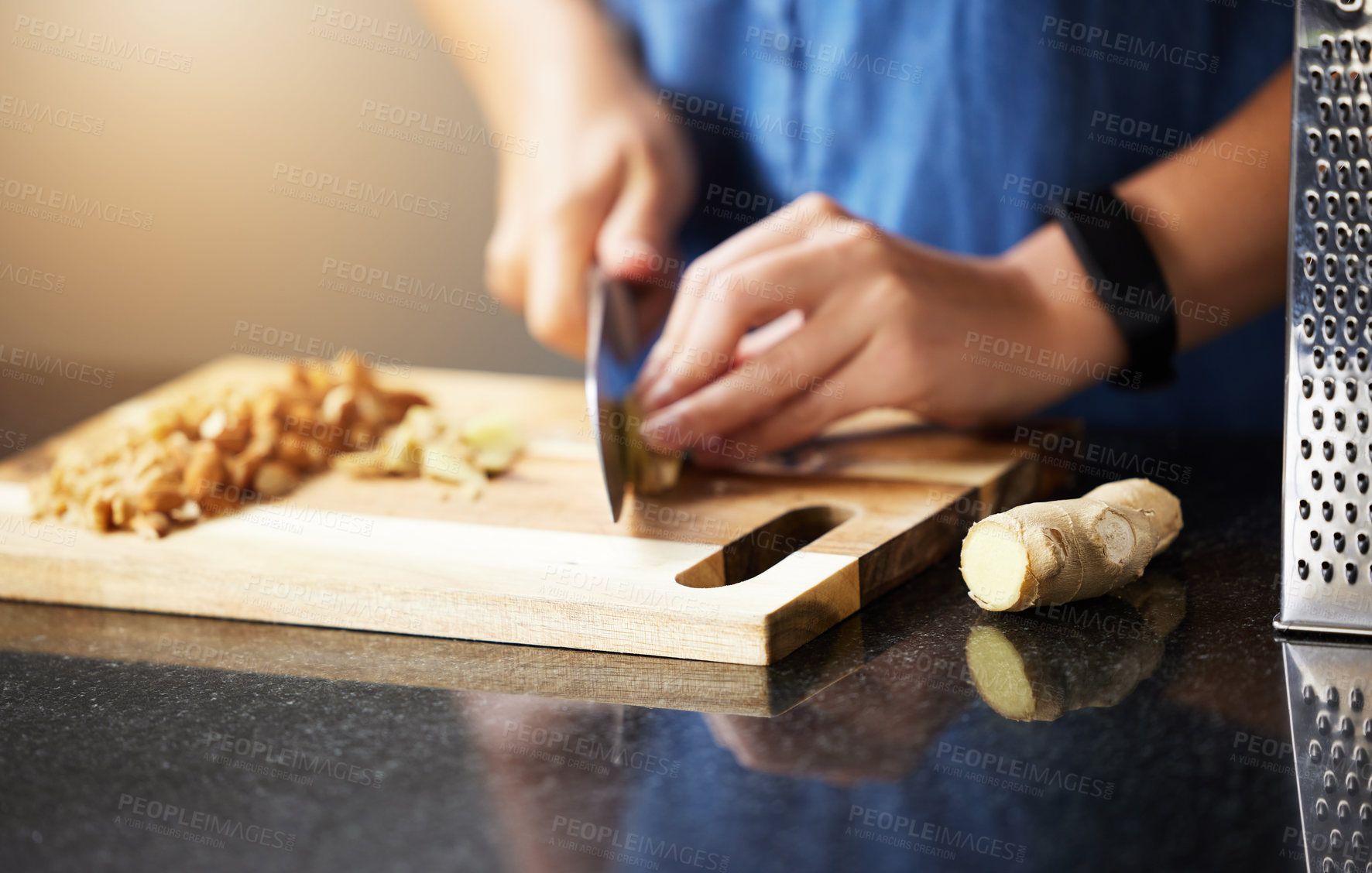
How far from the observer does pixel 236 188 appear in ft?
6.92

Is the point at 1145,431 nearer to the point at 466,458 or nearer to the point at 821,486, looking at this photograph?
the point at 821,486

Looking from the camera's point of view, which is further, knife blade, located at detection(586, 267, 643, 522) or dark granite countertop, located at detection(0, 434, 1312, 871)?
knife blade, located at detection(586, 267, 643, 522)

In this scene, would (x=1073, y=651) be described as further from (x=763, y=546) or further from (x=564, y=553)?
(x=564, y=553)

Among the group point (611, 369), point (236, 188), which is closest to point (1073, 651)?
point (611, 369)

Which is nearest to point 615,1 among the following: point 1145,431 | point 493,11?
point 493,11

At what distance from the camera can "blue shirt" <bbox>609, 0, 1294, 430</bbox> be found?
136 centimetres

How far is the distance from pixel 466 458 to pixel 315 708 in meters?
0.43

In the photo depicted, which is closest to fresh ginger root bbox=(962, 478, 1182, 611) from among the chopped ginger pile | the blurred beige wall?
the chopped ginger pile

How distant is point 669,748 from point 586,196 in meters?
0.86

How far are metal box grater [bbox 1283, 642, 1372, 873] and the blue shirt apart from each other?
74 centimetres

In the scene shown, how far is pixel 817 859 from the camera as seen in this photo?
552 millimetres

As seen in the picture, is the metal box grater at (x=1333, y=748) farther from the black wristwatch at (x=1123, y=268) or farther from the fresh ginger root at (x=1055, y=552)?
the black wristwatch at (x=1123, y=268)

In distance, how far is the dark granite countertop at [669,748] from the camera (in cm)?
57

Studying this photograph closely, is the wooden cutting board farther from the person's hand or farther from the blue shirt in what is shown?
the blue shirt
